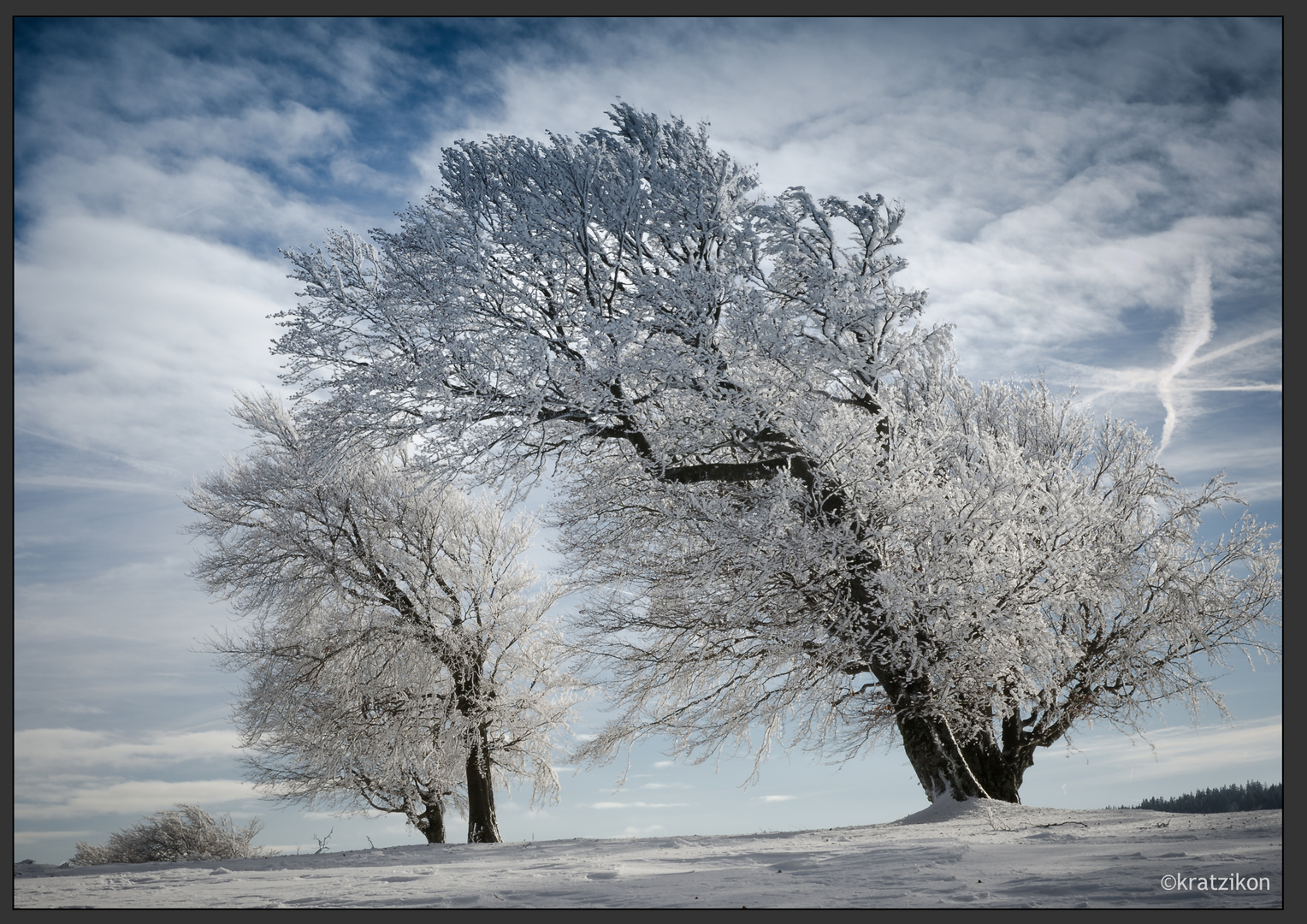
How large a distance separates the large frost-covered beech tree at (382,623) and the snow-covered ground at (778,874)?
774cm

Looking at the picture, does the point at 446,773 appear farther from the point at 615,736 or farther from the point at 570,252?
the point at 570,252

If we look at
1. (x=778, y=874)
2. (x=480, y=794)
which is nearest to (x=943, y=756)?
(x=778, y=874)

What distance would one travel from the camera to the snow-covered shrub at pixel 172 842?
19.1m

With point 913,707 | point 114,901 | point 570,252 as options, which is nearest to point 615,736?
point 913,707

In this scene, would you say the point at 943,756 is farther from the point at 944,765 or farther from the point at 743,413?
the point at 743,413

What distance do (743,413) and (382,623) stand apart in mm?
8955

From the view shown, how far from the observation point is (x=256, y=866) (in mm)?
7398

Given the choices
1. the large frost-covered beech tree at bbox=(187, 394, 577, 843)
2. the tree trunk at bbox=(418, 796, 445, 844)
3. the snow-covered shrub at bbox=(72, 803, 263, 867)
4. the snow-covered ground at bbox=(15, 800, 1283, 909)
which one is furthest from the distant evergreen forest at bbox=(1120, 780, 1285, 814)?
the snow-covered shrub at bbox=(72, 803, 263, 867)

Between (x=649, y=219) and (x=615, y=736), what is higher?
(x=649, y=219)

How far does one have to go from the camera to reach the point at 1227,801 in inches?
332

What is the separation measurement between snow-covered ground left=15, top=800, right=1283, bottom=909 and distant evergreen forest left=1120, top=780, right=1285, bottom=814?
0.25 m

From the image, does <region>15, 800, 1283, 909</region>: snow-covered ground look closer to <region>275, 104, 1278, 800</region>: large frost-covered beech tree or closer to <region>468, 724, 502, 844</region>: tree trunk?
<region>275, 104, 1278, 800</region>: large frost-covered beech tree

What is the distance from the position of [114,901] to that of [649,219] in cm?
812

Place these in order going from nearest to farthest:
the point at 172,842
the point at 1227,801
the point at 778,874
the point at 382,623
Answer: the point at 778,874
the point at 1227,801
the point at 382,623
the point at 172,842
